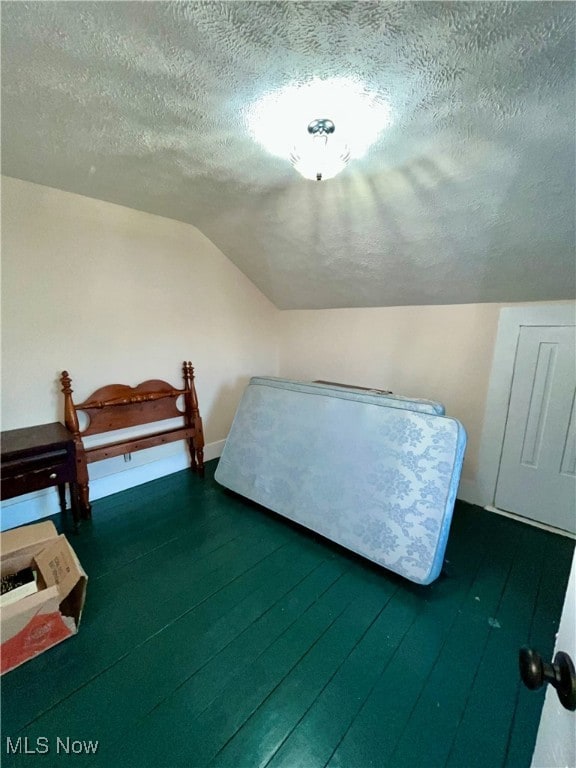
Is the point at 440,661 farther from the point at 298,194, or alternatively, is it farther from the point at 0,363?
the point at 0,363

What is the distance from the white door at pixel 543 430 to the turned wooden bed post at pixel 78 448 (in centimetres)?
264

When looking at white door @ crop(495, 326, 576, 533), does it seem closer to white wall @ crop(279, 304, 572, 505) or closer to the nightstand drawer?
white wall @ crop(279, 304, 572, 505)

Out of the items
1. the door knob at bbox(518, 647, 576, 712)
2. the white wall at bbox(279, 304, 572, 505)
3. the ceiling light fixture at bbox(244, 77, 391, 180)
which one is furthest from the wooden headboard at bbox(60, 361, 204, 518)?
the door knob at bbox(518, 647, 576, 712)

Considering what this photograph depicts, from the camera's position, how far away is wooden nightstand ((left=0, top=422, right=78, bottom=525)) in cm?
168

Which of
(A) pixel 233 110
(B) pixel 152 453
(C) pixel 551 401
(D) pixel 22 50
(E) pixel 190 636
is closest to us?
(D) pixel 22 50

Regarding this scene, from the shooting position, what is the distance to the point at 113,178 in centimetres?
181

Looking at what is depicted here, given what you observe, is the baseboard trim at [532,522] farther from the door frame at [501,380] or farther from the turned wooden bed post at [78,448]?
the turned wooden bed post at [78,448]

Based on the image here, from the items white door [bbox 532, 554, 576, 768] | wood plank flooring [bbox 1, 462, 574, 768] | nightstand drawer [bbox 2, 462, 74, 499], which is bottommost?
wood plank flooring [bbox 1, 462, 574, 768]

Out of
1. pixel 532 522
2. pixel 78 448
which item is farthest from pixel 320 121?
pixel 532 522

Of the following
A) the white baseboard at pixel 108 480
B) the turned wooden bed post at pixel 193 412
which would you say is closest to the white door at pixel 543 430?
the turned wooden bed post at pixel 193 412

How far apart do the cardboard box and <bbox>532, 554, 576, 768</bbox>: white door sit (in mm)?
1490

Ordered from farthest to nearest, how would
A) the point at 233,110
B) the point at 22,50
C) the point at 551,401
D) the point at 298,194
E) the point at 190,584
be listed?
the point at 551,401, the point at 298,194, the point at 190,584, the point at 233,110, the point at 22,50

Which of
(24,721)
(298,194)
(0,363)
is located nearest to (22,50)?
(298,194)

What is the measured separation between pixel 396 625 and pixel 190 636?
2.77 ft
